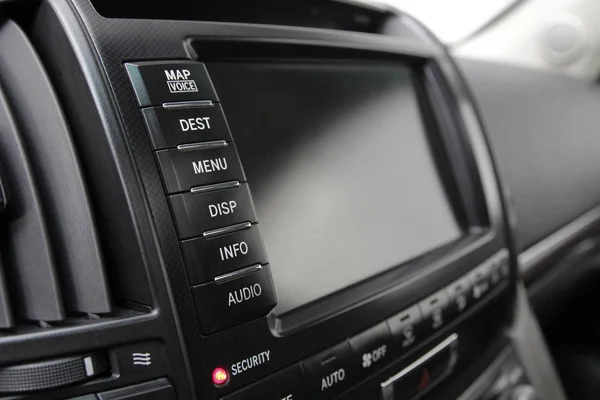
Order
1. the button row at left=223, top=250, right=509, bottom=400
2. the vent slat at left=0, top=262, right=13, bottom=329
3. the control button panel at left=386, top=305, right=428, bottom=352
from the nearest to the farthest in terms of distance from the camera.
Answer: the vent slat at left=0, top=262, right=13, bottom=329 → the button row at left=223, top=250, right=509, bottom=400 → the control button panel at left=386, top=305, right=428, bottom=352

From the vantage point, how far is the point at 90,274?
43cm

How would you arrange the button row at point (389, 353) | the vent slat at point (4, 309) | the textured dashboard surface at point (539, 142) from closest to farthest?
the vent slat at point (4, 309) < the button row at point (389, 353) < the textured dashboard surface at point (539, 142)

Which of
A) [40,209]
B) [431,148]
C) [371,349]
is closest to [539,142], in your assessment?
[431,148]

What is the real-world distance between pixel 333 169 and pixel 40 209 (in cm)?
30

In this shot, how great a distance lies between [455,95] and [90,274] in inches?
21.1

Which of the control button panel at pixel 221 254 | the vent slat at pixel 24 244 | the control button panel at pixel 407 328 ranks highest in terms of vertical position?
the vent slat at pixel 24 244

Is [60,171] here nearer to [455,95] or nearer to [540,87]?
[455,95]

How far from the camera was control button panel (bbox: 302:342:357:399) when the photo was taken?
1.70 ft

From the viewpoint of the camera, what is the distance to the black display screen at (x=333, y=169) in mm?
559

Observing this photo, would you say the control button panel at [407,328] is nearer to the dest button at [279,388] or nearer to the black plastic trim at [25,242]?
the dest button at [279,388]

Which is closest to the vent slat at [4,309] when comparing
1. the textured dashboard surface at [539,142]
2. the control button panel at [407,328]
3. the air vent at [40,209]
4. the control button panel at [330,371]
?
the air vent at [40,209]

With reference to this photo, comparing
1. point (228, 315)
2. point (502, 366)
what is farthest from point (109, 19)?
point (502, 366)

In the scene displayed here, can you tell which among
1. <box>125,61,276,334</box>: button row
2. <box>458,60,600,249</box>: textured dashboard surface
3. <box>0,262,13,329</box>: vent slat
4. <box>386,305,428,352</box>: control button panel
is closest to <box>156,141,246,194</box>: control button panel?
<box>125,61,276,334</box>: button row

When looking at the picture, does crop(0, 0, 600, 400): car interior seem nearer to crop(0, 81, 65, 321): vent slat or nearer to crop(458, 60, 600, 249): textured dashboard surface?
crop(0, 81, 65, 321): vent slat
